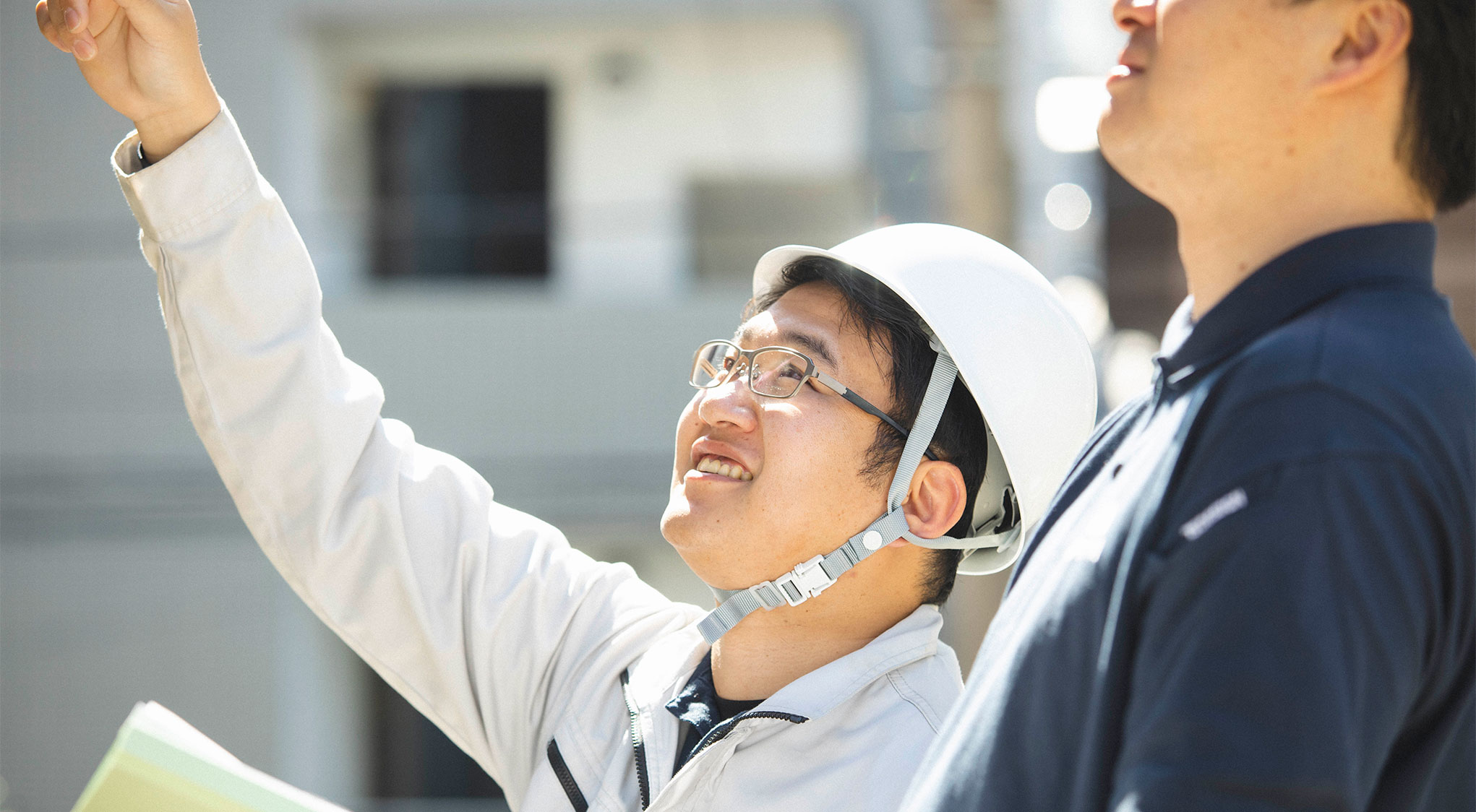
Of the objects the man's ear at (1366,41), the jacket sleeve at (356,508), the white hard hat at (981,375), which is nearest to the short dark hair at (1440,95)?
the man's ear at (1366,41)

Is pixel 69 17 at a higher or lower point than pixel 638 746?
higher

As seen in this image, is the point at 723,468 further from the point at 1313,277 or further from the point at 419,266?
the point at 419,266

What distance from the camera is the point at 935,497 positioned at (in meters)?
2.10

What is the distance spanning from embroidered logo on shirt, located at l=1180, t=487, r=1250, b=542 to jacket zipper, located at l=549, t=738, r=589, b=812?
122cm

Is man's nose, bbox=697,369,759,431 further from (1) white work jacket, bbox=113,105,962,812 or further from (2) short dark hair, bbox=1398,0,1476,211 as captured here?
(2) short dark hair, bbox=1398,0,1476,211

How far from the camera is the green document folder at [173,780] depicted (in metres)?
1.45

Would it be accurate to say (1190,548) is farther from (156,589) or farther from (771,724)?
(156,589)

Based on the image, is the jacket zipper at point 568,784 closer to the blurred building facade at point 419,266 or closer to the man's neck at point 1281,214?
the man's neck at point 1281,214

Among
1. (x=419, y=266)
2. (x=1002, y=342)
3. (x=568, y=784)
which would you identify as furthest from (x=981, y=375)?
(x=419, y=266)

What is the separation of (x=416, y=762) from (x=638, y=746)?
25.3 ft

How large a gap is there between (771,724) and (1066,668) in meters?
0.84

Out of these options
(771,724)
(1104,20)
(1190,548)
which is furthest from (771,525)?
(1104,20)

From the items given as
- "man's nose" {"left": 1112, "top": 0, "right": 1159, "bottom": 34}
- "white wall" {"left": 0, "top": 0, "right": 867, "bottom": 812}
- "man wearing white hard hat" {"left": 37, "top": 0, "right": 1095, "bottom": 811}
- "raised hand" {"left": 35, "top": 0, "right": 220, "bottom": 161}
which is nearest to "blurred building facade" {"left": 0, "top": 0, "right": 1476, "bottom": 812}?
"white wall" {"left": 0, "top": 0, "right": 867, "bottom": 812}

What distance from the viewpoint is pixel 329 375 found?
6.31ft
